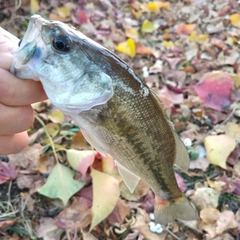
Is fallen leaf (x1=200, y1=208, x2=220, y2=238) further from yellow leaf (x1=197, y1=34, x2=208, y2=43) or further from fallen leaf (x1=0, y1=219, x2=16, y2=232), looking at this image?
yellow leaf (x1=197, y1=34, x2=208, y2=43)

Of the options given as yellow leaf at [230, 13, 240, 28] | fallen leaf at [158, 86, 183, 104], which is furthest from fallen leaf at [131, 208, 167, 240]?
yellow leaf at [230, 13, 240, 28]

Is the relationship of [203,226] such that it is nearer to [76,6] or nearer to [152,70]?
[152,70]

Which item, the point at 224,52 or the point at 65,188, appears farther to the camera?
Answer: the point at 224,52

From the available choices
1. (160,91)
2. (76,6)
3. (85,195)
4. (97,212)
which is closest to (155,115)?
(97,212)

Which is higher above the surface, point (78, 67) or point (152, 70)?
point (78, 67)

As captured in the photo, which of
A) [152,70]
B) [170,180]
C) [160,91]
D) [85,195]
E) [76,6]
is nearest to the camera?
[170,180]

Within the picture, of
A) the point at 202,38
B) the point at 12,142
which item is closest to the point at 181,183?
the point at 12,142
